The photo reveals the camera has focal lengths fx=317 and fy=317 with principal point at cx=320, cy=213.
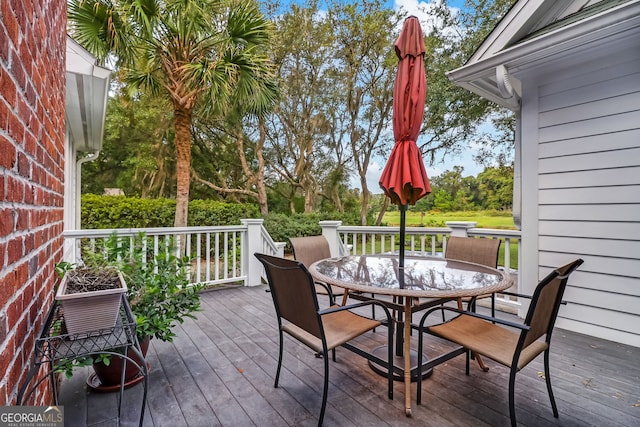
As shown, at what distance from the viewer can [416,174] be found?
2328 millimetres

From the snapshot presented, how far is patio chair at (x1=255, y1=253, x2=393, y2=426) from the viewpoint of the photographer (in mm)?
1755

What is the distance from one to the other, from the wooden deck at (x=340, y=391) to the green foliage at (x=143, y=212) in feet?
18.4

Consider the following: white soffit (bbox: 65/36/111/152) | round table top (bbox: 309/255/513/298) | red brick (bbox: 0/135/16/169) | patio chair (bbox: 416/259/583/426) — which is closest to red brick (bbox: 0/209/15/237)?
red brick (bbox: 0/135/16/169)

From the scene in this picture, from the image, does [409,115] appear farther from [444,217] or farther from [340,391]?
[444,217]

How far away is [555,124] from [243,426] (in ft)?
12.8

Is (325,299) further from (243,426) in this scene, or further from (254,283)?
(243,426)

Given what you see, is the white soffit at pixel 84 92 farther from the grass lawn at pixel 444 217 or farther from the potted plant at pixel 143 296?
the grass lawn at pixel 444 217

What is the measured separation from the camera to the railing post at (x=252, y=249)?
15.5ft

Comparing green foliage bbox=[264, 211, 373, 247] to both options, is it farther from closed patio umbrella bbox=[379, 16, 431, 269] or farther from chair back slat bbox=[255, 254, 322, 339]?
chair back slat bbox=[255, 254, 322, 339]

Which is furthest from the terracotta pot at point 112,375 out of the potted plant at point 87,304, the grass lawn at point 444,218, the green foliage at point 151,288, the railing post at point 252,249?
the grass lawn at point 444,218

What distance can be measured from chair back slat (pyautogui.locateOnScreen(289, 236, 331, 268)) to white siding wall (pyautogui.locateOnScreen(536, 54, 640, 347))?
7.73 ft

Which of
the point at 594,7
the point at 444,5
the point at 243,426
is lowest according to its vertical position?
the point at 243,426

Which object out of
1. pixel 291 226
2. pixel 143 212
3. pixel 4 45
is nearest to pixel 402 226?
pixel 4 45

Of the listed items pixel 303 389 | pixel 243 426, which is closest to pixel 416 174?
pixel 303 389
